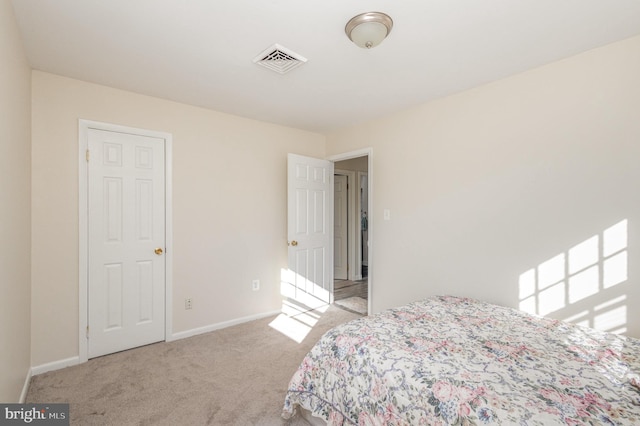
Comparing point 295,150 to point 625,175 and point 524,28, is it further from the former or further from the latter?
point 625,175

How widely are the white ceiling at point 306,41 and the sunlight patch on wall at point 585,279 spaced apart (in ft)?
4.32

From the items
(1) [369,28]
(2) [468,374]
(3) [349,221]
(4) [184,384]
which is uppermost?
(1) [369,28]

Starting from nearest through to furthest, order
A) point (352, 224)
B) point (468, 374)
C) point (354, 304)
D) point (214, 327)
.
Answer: point (468, 374) → point (214, 327) → point (354, 304) → point (352, 224)

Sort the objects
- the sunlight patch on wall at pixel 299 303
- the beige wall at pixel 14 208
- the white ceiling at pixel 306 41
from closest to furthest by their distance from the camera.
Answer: the beige wall at pixel 14 208 → the white ceiling at pixel 306 41 → the sunlight patch on wall at pixel 299 303

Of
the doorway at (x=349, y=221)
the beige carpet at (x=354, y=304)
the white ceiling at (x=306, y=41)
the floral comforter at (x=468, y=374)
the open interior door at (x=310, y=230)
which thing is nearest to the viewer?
the floral comforter at (x=468, y=374)

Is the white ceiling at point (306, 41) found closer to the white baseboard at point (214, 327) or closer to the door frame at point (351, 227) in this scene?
the white baseboard at point (214, 327)

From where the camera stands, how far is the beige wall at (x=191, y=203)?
93.4 inches

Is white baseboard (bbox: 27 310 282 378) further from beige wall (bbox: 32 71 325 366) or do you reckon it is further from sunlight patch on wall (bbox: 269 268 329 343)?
sunlight patch on wall (bbox: 269 268 329 343)

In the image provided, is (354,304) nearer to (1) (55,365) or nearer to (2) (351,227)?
(2) (351,227)

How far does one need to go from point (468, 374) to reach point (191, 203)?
278 cm

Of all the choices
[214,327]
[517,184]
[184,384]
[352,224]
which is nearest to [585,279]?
[517,184]

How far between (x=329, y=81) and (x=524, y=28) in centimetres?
135

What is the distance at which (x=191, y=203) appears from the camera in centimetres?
308

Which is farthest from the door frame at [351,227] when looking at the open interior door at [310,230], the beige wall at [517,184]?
the beige wall at [517,184]
